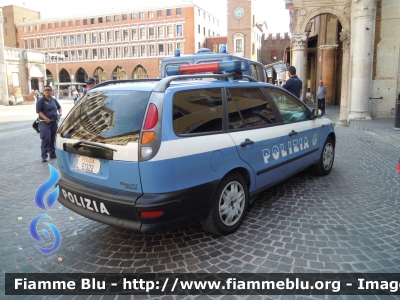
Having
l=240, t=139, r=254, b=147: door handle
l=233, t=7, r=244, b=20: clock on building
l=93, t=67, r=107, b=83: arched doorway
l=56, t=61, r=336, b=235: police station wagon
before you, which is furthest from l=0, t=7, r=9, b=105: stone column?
l=233, t=7, r=244, b=20: clock on building

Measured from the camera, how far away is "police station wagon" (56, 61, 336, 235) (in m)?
2.99

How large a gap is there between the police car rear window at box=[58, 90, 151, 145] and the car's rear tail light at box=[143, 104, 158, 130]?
0.07m

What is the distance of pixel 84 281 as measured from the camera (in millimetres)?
2943

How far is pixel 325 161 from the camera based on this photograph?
608 centimetres

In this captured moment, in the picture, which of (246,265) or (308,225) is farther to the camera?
(308,225)

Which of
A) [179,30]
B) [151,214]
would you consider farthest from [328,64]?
[179,30]

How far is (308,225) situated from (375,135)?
324 inches

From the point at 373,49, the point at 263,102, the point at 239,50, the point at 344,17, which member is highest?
the point at 239,50

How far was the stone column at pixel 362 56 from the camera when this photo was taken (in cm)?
1319

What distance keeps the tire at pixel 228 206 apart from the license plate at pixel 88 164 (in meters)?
1.27

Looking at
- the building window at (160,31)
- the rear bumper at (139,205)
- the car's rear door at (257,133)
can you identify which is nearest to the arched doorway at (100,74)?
the building window at (160,31)

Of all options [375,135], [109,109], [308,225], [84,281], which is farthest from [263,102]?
[375,135]

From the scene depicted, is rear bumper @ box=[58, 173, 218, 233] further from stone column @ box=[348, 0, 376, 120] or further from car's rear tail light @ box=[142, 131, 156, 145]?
stone column @ box=[348, 0, 376, 120]

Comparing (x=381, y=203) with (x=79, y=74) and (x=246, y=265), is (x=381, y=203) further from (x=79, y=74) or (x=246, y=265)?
(x=79, y=74)
